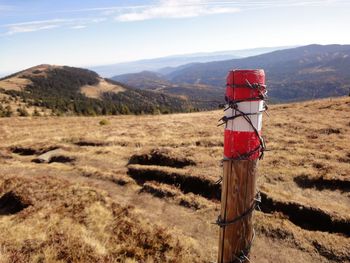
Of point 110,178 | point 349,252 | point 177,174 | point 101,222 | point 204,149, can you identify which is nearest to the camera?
point 349,252

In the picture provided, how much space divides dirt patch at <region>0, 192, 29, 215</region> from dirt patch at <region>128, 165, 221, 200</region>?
616 centimetres

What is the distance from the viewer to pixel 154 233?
39.8 feet

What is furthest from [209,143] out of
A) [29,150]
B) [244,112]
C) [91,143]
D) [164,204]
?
[244,112]

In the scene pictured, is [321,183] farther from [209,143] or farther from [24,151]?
[24,151]

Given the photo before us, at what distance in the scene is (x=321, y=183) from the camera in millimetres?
16625

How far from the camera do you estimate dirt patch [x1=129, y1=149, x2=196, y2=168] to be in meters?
20.8

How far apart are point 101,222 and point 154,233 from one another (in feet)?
8.28

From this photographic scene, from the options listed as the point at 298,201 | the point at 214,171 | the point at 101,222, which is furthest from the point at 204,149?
the point at 101,222

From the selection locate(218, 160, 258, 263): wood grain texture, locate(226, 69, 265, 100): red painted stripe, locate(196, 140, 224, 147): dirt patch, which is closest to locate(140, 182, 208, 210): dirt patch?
locate(196, 140, 224, 147): dirt patch

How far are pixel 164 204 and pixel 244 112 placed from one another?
39.3 feet

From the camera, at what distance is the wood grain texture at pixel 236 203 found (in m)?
4.38

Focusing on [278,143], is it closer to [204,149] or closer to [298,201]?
[204,149]

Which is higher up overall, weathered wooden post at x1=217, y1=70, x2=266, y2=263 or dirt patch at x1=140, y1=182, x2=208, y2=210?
weathered wooden post at x1=217, y1=70, x2=266, y2=263

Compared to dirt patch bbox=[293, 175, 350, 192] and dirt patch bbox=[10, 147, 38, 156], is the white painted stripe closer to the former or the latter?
dirt patch bbox=[293, 175, 350, 192]
